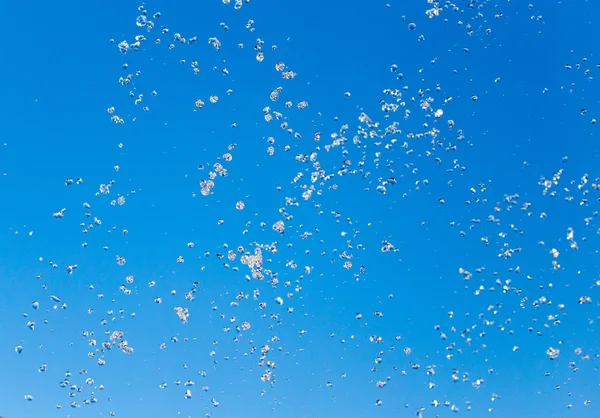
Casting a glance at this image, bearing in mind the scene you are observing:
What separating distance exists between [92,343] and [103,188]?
10.8 feet

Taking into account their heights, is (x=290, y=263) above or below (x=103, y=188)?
below

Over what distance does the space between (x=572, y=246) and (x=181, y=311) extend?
8.59m

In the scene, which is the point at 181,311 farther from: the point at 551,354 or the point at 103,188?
the point at 551,354

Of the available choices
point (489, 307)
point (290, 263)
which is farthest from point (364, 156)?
point (489, 307)

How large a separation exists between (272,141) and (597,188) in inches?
281

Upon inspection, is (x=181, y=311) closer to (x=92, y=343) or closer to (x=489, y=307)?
(x=92, y=343)

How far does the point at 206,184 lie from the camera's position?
13023 mm

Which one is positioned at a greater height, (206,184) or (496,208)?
(206,184)

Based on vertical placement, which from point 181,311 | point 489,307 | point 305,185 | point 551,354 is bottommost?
point 551,354

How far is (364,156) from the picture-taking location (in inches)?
523

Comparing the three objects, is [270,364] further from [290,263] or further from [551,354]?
[551,354]

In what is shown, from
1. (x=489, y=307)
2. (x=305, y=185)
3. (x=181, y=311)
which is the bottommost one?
(x=489, y=307)

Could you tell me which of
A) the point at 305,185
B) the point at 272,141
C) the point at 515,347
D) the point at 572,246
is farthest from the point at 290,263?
the point at 572,246

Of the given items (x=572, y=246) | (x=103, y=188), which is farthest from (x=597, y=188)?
(x=103, y=188)
